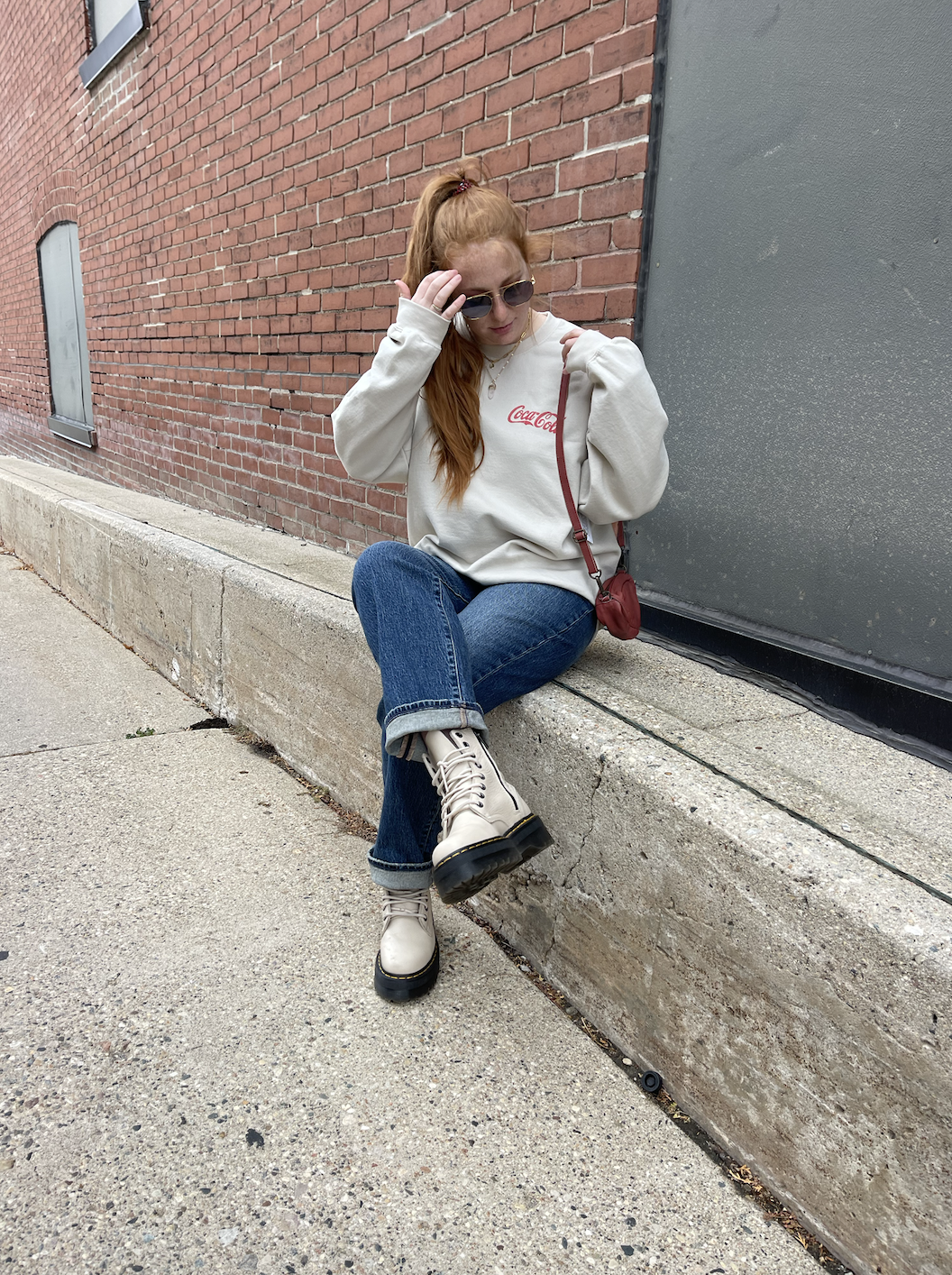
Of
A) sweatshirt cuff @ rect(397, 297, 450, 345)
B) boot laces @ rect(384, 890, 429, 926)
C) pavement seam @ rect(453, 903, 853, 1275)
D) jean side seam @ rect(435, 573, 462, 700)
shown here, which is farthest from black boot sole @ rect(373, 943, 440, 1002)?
sweatshirt cuff @ rect(397, 297, 450, 345)

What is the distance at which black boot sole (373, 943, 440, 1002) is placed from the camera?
1.81 m

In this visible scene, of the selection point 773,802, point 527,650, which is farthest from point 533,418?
point 773,802

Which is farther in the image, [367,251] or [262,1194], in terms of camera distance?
[367,251]

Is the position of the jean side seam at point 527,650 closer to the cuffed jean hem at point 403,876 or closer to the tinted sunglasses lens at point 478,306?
the cuffed jean hem at point 403,876

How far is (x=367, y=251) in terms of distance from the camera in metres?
3.77

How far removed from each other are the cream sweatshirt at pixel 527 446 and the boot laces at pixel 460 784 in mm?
520

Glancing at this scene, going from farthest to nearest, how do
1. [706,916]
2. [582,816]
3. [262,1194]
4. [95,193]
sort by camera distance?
[95,193], [582,816], [706,916], [262,1194]

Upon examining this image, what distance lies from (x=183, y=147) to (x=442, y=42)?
2744 mm

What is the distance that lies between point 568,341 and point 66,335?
7433mm

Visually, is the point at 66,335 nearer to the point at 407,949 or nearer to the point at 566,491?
the point at 566,491

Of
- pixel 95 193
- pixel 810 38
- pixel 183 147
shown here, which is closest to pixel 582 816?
pixel 810 38

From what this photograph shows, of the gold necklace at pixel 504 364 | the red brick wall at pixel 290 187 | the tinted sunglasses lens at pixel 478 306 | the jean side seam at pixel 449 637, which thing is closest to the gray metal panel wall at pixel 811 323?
the red brick wall at pixel 290 187

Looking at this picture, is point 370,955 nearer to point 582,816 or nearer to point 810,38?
point 582,816

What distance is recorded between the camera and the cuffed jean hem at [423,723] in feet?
5.57
